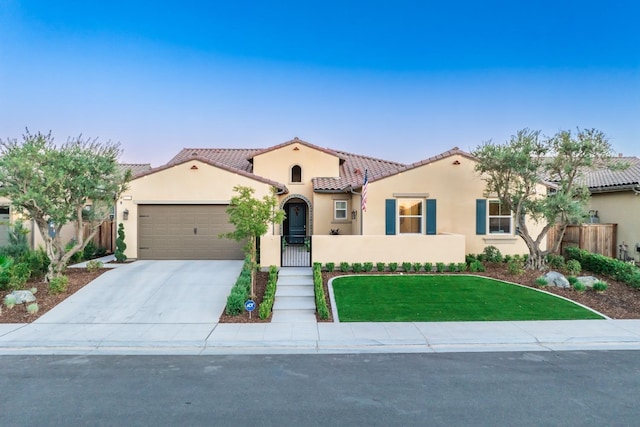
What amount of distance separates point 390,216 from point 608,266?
757 centimetres

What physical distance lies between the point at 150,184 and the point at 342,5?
1182 centimetres

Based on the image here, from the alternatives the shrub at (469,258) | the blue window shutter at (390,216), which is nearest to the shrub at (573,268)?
the shrub at (469,258)

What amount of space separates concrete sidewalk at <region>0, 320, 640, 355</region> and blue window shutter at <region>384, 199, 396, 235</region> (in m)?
6.54

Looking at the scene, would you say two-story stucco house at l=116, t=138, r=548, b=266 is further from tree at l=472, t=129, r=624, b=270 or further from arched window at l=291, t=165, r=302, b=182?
arched window at l=291, t=165, r=302, b=182

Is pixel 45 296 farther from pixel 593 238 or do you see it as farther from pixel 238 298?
pixel 593 238

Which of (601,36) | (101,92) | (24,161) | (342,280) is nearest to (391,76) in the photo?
(601,36)

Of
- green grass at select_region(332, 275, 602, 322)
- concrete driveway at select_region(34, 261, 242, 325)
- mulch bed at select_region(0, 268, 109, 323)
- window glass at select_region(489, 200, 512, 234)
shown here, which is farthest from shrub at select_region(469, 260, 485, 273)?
mulch bed at select_region(0, 268, 109, 323)

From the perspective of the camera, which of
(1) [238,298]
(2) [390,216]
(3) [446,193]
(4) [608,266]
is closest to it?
(1) [238,298]

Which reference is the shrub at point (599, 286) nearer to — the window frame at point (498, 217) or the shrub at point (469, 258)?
the shrub at point (469, 258)

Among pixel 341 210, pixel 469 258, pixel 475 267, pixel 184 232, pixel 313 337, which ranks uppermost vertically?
pixel 341 210

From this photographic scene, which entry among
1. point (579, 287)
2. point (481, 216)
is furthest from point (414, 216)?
point (579, 287)

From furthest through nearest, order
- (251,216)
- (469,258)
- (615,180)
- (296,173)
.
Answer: (296,173) < (615,180) < (469,258) < (251,216)

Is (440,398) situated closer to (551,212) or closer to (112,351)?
(112,351)

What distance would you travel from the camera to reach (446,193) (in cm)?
1450
